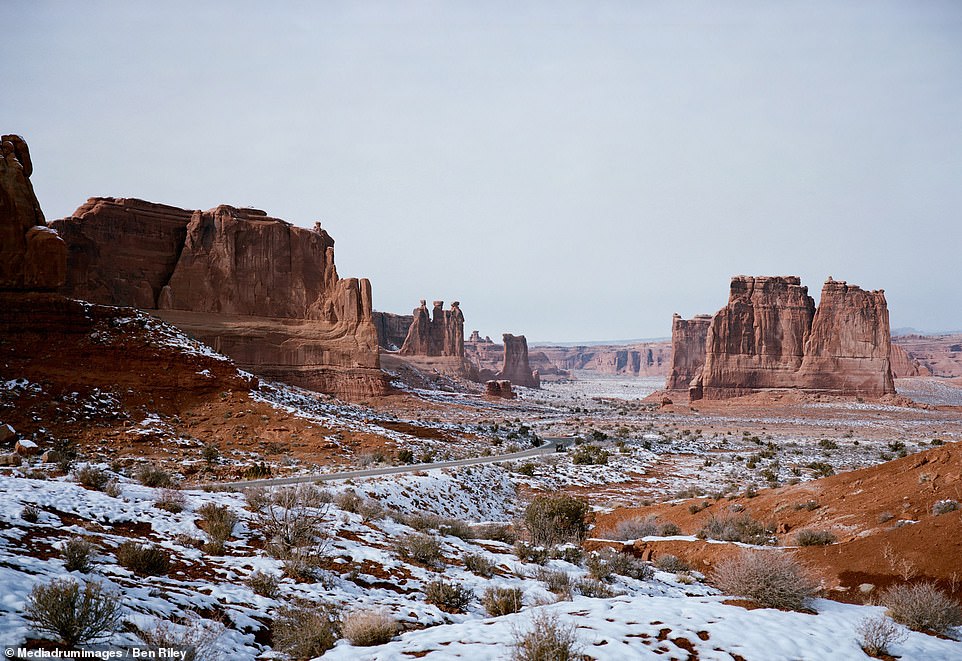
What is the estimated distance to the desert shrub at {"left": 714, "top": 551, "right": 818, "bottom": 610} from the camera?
25.9 feet

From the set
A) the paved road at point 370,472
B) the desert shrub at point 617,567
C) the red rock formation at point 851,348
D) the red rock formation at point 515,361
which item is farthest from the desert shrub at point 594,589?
the red rock formation at point 515,361

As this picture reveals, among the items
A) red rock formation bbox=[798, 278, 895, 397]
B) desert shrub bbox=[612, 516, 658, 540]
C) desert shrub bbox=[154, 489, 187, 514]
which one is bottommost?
desert shrub bbox=[612, 516, 658, 540]

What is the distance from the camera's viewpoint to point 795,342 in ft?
267

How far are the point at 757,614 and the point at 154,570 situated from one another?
26.1ft

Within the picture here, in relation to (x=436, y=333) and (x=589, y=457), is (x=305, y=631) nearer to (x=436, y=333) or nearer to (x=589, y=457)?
(x=589, y=457)

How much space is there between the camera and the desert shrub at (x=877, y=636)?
6496 mm

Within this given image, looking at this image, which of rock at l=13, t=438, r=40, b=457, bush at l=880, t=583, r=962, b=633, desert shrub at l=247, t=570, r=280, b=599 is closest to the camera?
bush at l=880, t=583, r=962, b=633

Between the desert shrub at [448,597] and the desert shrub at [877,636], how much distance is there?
508 cm

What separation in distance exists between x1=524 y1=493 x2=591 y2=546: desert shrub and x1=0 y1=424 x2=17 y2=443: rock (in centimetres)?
1860

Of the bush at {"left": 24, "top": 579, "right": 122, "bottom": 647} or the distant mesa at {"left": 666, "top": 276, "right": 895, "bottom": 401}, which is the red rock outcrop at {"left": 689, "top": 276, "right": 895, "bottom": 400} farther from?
the bush at {"left": 24, "top": 579, "right": 122, "bottom": 647}

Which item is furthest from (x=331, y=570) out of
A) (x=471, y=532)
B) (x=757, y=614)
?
(x=757, y=614)

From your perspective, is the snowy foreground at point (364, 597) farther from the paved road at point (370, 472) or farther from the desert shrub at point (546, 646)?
the paved road at point (370, 472)

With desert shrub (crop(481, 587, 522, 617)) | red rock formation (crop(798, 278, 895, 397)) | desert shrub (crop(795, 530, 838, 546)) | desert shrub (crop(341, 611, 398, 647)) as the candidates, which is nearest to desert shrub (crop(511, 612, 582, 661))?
desert shrub (crop(341, 611, 398, 647))

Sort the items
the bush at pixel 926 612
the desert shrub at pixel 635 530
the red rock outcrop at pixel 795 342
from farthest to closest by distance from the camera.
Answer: the red rock outcrop at pixel 795 342, the desert shrub at pixel 635 530, the bush at pixel 926 612
